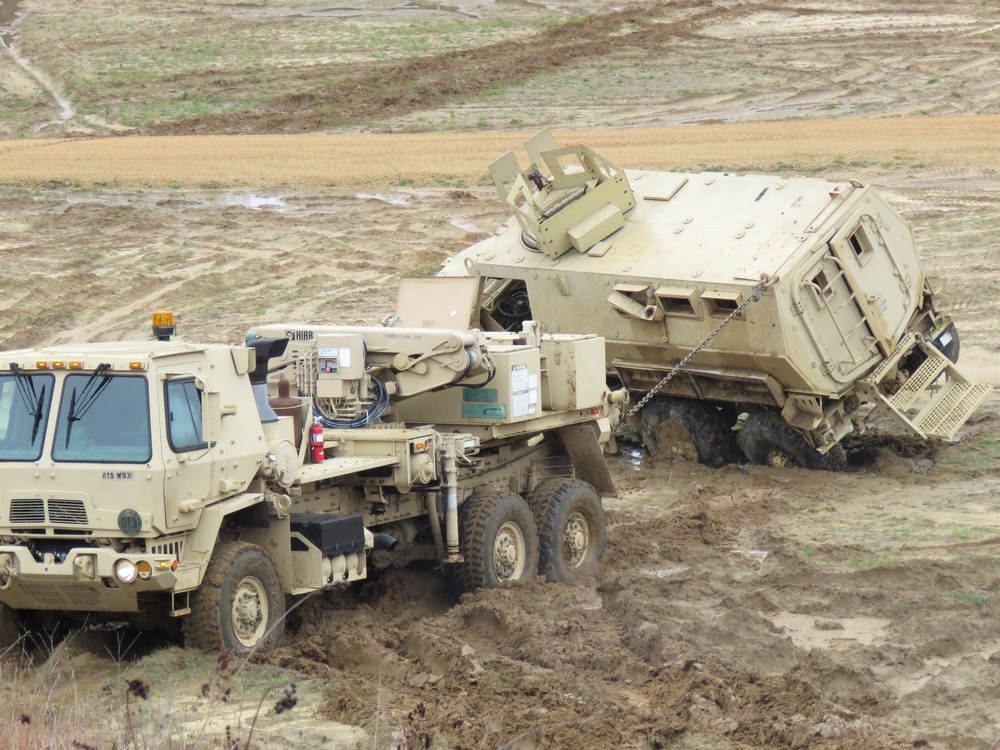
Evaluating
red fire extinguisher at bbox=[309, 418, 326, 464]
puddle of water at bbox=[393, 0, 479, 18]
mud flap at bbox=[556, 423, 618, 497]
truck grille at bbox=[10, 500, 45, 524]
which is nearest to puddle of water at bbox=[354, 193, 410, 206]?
mud flap at bbox=[556, 423, 618, 497]

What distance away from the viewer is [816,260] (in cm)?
1378

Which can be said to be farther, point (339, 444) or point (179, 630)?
point (339, 444)

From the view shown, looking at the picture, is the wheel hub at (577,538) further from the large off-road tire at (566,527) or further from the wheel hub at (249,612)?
the wheel hub at (249,612)

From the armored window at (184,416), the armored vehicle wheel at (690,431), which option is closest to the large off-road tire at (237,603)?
the armored window at (184,416)

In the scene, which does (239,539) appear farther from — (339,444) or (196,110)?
(196,110)

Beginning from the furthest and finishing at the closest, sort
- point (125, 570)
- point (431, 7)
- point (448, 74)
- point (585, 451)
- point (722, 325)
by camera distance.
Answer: point (431, 7)
point (448, 74)
point (722, 325)
point (585, 451)
point (125, 570)

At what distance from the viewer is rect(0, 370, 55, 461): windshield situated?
830cm

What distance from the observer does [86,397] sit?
830cm

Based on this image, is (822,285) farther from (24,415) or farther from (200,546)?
(24,415)

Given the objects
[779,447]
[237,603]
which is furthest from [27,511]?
[779,447]

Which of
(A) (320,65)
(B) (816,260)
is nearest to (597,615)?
(B) (816,260)

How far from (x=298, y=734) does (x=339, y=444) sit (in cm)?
299

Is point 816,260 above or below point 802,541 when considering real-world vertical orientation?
above

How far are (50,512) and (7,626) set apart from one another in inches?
36.5
